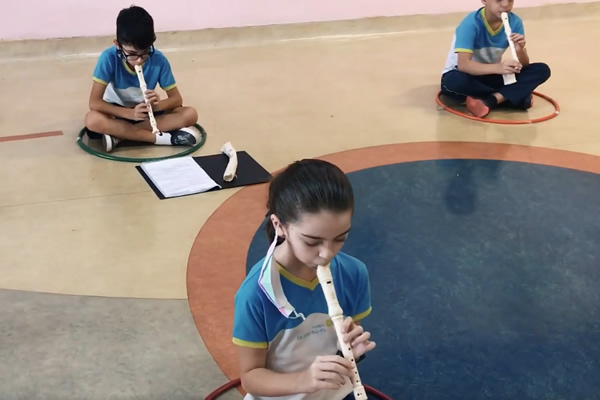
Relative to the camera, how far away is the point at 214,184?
10.6 feet

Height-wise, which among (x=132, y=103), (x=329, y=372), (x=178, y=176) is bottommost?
(x=178, y=176)

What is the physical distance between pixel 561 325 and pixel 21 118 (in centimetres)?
315

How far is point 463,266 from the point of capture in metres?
2.67

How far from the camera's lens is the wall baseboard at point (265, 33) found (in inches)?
205

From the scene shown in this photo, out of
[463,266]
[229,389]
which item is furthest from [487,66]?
[229,389]

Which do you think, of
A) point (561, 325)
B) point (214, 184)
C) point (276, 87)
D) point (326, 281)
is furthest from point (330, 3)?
point (326, 281)

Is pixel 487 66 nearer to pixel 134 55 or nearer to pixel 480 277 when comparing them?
pixel 480 277

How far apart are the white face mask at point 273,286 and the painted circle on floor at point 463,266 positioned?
0.62 metres

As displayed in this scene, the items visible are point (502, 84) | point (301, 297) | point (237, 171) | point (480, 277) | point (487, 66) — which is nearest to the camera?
point (301, 297)

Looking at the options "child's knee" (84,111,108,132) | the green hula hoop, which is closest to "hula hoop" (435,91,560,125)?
the green hula hoop

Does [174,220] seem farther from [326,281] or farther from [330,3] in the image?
[330,3]

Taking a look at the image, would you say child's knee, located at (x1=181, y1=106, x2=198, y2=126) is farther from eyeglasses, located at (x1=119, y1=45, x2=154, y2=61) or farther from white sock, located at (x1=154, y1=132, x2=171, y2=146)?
eyeglasses, located at (x1=119, y1=45, x2=154, y2=61)

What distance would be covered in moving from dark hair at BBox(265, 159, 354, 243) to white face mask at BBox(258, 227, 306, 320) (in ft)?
0.35

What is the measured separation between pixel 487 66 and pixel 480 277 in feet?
6.07
